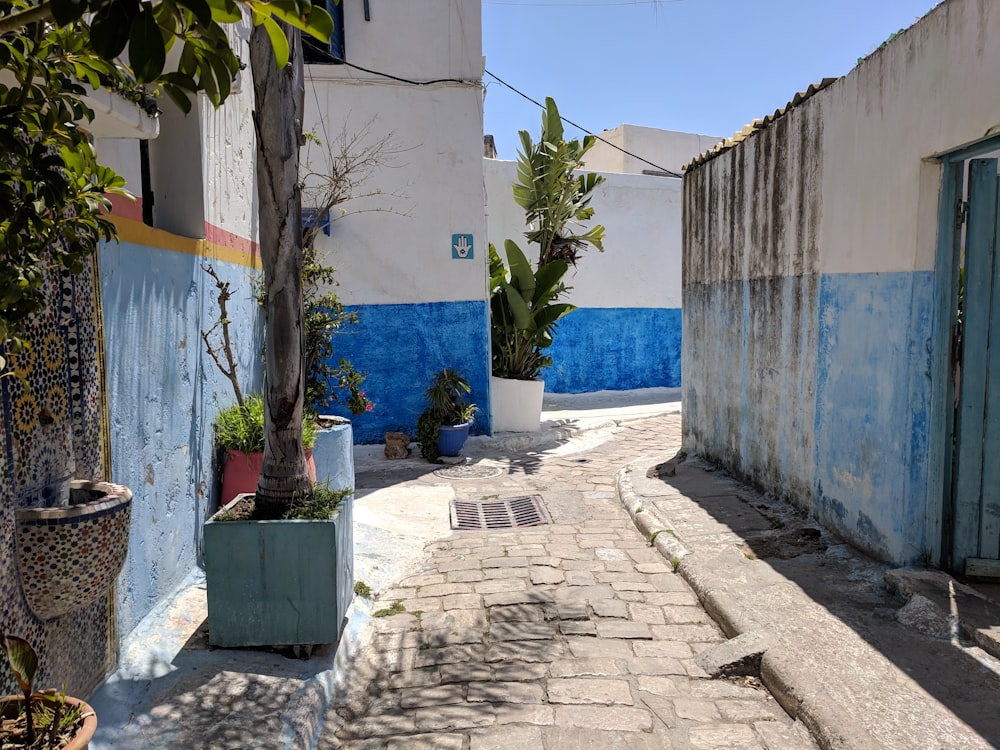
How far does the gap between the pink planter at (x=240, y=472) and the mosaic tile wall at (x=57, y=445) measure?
1.92 m

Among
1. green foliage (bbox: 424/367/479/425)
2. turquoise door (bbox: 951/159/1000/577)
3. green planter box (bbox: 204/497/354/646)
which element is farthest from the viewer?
green foliage (bbox: 424/367/479/425)

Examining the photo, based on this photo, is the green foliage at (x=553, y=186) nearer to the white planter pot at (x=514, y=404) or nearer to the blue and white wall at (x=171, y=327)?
the white planter pot at (x=514, y=404)

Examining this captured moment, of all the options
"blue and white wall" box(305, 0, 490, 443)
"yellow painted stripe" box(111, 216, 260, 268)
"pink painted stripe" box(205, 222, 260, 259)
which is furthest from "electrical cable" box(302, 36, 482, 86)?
"yellow painted stripe" box(111, 216, 260, 268)

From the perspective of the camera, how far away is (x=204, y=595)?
4.89 meters

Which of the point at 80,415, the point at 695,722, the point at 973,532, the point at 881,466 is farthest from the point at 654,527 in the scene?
the point at 80,415

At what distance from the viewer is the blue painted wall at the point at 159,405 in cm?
414

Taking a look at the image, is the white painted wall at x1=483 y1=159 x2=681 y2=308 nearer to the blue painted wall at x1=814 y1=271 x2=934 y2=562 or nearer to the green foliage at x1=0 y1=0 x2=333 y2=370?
the blue painted wall at x1=814 y1=271 x2=934 y2=562

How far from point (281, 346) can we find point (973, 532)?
444 centimetres

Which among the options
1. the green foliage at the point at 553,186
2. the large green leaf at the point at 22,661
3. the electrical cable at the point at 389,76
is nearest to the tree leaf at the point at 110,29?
the large green leaf at the point at 22,661

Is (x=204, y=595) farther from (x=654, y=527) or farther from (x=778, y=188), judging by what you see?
(x=778, y=188)

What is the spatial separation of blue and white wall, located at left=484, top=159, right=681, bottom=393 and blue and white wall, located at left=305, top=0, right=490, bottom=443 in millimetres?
4871

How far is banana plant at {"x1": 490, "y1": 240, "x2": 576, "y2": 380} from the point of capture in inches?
465

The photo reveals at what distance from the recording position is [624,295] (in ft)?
54.3

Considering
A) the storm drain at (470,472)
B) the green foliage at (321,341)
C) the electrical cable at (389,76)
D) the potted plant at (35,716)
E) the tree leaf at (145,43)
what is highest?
the electrical cable at (389,76)
